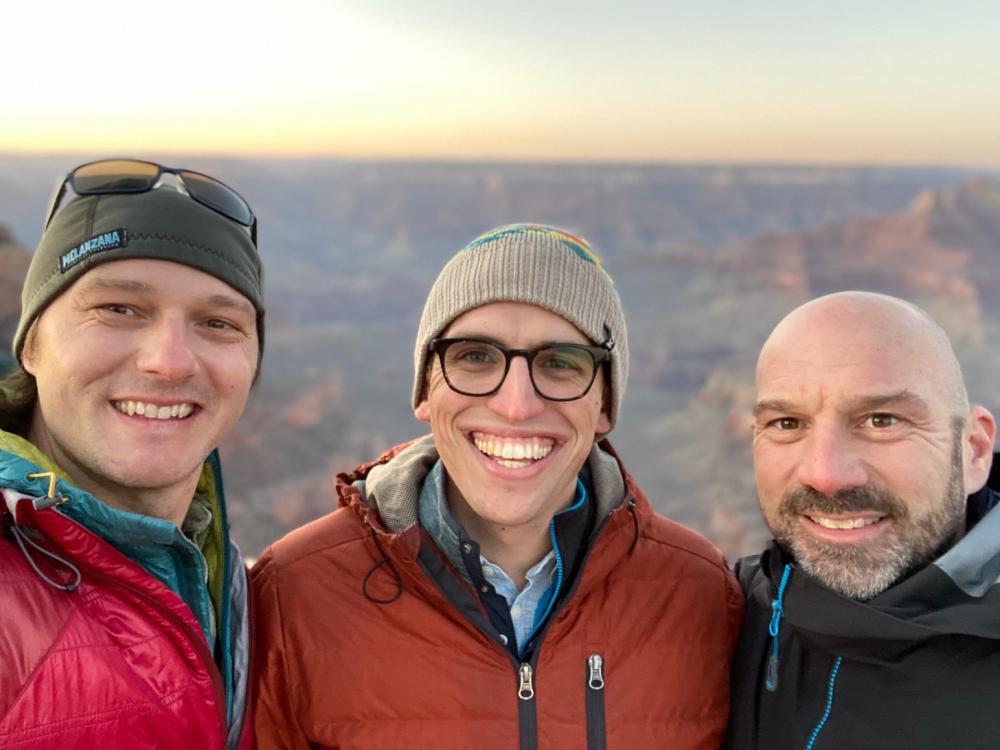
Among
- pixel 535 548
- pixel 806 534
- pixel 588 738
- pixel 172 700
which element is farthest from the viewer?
pixel 535 548

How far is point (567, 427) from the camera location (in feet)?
7.89

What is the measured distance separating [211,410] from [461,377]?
0.68m

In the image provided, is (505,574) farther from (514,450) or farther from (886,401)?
(886,401)

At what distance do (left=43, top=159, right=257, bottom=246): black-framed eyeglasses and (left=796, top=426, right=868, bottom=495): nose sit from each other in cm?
174

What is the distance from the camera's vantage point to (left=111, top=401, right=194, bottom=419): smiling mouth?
2.21 metres

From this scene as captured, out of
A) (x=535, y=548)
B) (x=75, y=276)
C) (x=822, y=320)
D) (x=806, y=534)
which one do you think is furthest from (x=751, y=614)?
(x=75, y=276)

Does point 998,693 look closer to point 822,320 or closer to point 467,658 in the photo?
point 822,320

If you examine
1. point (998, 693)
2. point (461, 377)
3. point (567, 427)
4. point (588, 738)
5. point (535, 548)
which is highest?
point (461, 377)

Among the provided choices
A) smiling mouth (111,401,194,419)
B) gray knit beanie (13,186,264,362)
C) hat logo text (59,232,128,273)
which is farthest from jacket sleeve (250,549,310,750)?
hat logo text (59,232,128,273)

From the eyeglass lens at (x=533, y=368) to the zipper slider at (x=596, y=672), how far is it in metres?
0.69

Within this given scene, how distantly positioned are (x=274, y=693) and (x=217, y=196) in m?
1.39

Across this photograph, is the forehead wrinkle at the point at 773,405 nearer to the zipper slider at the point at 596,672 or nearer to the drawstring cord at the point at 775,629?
the drawstring cord at the point at 775,629

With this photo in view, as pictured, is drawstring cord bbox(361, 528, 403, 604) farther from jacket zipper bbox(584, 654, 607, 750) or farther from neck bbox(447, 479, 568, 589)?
jacket zipper bbox(584, 654, 607, 750)

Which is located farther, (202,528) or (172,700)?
(202,528)
